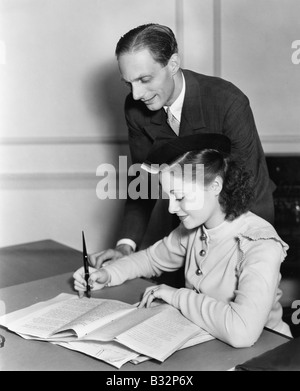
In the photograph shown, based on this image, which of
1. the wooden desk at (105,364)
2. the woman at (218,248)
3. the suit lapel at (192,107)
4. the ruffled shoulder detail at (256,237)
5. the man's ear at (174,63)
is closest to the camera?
the wooden desk at (105,364)

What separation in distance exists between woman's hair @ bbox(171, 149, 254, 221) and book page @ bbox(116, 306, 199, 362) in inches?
14.6

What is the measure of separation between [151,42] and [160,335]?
1.00 metres

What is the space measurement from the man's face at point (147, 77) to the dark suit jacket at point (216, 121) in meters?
0.12

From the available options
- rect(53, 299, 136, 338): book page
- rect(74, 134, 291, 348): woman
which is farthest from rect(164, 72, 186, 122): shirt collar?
rect(53, 299, 136, 338): book page

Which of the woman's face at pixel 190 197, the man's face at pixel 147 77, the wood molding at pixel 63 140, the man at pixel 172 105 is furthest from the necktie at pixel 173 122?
the wood molding at pixel 63 140

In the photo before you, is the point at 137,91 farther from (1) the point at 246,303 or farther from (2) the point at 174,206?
(1) the point at 246,303

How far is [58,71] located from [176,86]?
1504 mm

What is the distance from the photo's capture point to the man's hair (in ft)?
6.04

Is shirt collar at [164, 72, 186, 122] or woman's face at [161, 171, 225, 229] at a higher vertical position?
shirt collar at [164, 72, 186, 122]

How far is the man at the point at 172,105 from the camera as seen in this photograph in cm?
186

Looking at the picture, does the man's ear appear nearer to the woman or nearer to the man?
the man

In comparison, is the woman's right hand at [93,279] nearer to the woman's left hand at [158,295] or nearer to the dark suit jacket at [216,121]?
the woman's left hand at [158,295]
